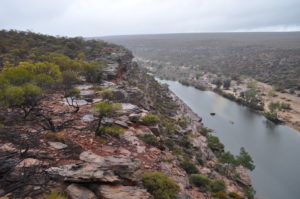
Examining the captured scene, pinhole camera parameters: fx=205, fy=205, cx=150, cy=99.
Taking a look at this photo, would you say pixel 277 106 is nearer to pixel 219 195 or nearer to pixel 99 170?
pixel 219 195

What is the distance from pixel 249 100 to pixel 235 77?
70.3ft

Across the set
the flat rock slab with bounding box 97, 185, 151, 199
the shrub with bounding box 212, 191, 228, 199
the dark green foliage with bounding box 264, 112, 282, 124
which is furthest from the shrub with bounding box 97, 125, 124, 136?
the dark green foliage with bounding box 264, 112, 282, 124

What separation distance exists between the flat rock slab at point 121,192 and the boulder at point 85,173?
183 millimetres

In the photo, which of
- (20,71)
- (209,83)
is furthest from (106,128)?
(209,83)

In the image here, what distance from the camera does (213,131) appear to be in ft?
97.3

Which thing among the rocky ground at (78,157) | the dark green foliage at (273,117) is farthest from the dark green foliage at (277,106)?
the rocky ground at (78,157)

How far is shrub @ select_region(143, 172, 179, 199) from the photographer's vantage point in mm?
6406

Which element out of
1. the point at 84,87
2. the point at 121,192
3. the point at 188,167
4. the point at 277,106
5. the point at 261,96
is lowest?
the point at 261,96

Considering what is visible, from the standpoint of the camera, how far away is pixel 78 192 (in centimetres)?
467

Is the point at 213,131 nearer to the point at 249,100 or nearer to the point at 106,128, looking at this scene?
the point at 249,100

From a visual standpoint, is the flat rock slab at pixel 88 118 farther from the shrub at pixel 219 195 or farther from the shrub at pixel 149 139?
the shrub at pixel 219 195

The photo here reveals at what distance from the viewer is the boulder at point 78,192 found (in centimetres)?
457

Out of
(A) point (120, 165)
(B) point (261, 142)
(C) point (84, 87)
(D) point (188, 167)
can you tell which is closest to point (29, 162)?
(A) point (120, 165)

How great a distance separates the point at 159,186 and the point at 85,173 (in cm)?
260
